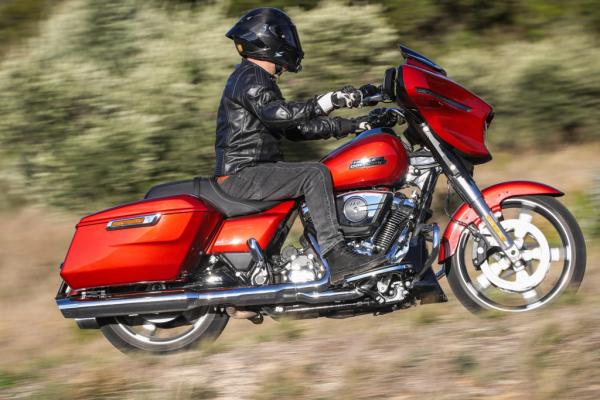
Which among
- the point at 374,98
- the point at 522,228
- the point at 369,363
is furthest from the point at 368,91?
the point at 369,363

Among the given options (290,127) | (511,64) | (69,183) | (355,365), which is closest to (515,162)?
(511,64)

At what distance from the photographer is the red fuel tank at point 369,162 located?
511 centimetres

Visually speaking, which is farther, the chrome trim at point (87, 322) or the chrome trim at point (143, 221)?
the chrome trim at point (87, 322)

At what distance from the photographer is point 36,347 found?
6.54 meters

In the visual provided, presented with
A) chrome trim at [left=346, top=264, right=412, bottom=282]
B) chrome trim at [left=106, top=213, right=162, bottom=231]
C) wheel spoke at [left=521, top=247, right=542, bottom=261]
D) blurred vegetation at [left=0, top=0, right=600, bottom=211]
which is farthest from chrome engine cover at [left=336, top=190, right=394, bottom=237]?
blurred vegetation at [left=0, top=0, right=600, bottom=211]

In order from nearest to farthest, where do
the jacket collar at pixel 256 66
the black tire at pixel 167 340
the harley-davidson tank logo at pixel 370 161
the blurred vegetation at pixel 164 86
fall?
the harley-davidson tank logo at pixel 370 161 → the jacket collar at pixel 256 66 → the black tire at pixel 167 340 → the blurred vegetation at pixel 164 86

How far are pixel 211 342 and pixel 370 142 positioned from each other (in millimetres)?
1536

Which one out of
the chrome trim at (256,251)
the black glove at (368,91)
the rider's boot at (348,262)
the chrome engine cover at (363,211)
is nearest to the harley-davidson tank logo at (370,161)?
the chrome engine cover at (363,211)

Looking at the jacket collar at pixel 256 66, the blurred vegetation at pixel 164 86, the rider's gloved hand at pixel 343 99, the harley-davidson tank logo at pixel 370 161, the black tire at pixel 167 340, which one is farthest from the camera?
the blurred vegetation at pixel 164 86

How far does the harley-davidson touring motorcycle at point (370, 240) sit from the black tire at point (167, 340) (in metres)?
0.17

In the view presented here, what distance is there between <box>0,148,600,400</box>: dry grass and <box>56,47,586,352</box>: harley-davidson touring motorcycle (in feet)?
0.69

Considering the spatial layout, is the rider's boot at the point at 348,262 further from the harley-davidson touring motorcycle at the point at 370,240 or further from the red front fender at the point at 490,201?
the red front fender at the point at 490,201

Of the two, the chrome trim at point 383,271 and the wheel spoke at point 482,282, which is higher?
the chrome trim at point 383,271

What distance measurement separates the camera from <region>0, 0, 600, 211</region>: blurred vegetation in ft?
30.1
